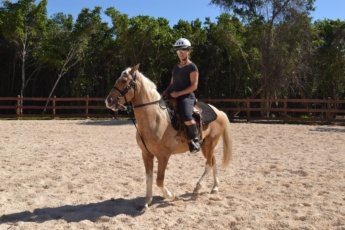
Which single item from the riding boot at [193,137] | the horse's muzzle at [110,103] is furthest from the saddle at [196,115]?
the horse's muzzle at [110,103]

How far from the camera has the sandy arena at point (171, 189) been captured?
3.86m

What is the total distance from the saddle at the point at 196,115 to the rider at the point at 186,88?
0.29 ft

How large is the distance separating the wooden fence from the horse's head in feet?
41.0

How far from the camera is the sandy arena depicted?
386 centimetres

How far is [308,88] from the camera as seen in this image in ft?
81.4

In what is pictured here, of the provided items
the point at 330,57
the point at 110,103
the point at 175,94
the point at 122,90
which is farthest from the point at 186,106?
the point at 330,57

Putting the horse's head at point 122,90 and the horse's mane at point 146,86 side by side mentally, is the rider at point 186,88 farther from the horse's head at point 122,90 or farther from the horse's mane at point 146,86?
the horse's head at point 122,90

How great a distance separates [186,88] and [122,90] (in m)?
0.83

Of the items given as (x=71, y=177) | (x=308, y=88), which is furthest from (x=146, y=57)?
(x=71, y=177)

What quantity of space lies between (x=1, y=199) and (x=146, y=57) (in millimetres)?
18800

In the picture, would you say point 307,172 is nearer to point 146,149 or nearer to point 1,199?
point 146,149

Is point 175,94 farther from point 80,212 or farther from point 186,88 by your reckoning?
point 80,212

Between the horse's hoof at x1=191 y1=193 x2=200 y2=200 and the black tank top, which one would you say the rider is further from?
the horse's hoof at x1=191 y1=193 x2=200 y2=200

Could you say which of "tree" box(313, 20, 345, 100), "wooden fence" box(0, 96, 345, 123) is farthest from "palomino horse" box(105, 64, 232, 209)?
"tree" box(313, 20, 345, 100)
